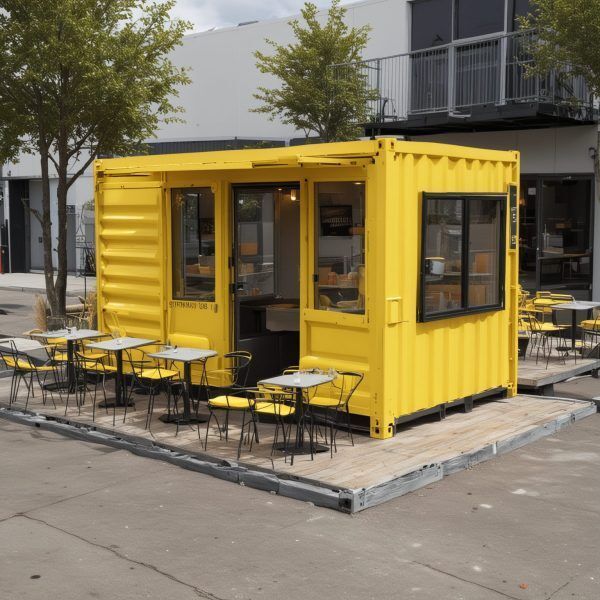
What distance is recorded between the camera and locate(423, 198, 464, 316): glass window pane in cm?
961

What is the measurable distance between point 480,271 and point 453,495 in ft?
11.1

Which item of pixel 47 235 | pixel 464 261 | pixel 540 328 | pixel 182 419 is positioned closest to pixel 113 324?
pixel 182 419

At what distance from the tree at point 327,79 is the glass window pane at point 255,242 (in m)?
10.1

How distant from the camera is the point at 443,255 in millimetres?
9836

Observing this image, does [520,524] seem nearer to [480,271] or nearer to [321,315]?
[321,315]

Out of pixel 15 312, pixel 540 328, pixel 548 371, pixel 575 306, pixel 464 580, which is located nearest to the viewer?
pixel 464 580

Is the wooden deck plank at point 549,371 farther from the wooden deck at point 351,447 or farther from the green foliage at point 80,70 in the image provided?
the green foliage at point 80,70

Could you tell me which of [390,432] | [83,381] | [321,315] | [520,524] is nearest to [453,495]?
[520,524]

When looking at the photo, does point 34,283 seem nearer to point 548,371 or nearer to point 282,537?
point 548,371

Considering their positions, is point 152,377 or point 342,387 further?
point 152,377

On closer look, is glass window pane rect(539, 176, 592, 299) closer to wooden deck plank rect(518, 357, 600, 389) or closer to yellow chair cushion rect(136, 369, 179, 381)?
wooden deck plank rect(518, 357, 600, 389)

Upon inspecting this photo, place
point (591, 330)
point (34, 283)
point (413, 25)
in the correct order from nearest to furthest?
1. point (591, 330)
2. point (413, 25)
3. point (34, 283)

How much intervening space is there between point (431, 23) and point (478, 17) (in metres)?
1.77

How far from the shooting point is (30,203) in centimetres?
3641
